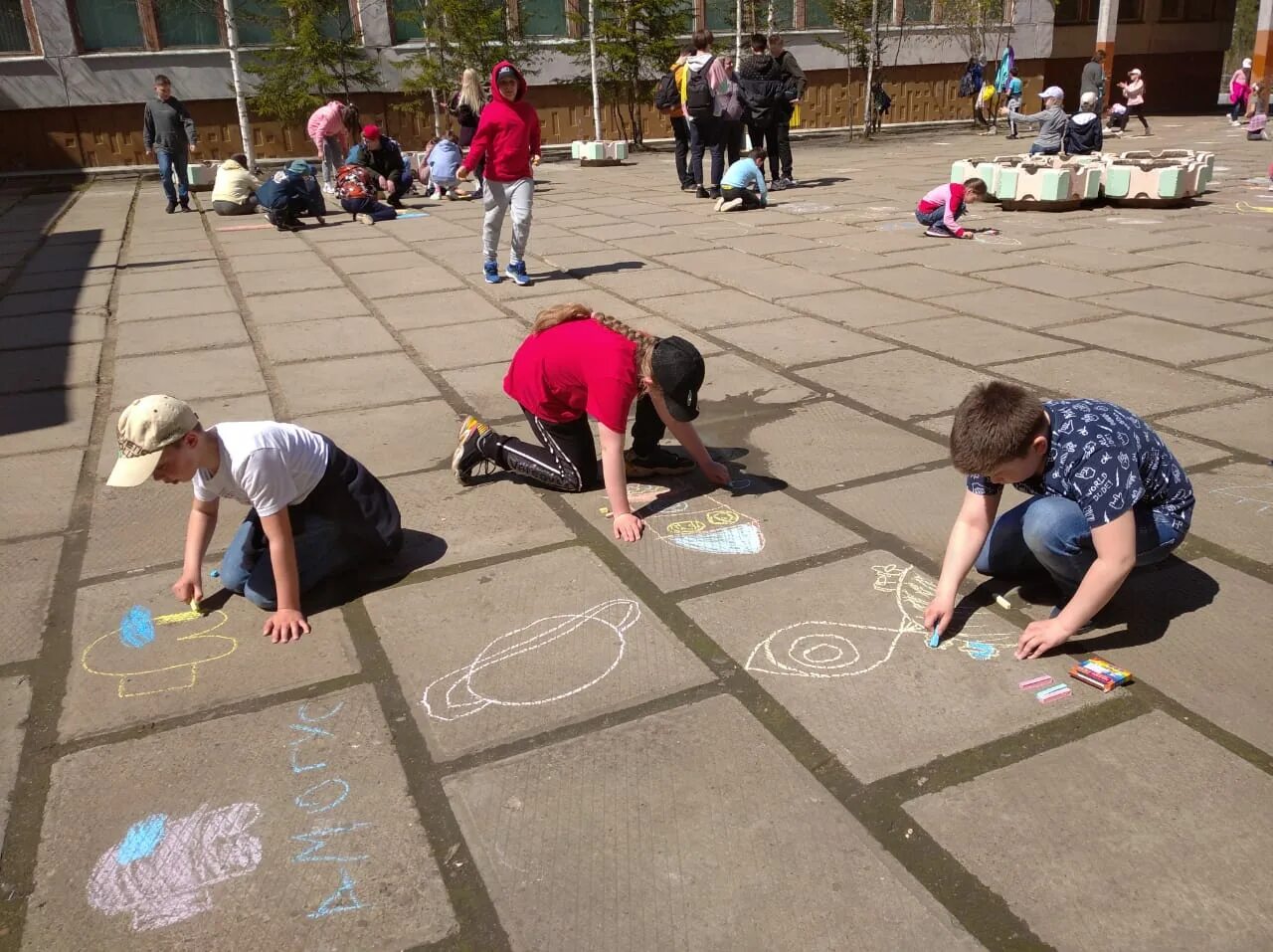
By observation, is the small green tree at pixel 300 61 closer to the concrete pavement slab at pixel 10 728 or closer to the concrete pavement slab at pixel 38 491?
the concrete pavement slab at pixel 38 491

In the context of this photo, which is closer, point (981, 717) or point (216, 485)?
point (981, 717)

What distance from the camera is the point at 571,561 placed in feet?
11.1

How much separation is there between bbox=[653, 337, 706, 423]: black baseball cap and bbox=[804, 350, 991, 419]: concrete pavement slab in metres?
1.52

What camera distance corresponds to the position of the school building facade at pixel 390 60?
60.5 ft

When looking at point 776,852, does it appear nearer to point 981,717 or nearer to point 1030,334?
point 981,717

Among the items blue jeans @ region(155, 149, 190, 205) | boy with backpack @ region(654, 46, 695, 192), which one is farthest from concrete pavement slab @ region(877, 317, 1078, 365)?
blue jeans @ region(155, 149, 190, 205)

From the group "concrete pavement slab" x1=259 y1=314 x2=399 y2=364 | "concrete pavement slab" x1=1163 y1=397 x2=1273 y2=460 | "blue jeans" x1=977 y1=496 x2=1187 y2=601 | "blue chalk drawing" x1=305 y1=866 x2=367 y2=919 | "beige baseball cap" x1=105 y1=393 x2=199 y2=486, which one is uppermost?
"beige baseball cap" x1=105 y1=393 x2=199 y2=486

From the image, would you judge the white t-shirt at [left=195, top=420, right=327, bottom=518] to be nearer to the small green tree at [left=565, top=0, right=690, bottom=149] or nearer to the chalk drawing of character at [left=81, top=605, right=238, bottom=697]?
the chalk drawing of character at [left=81, top=605, right=238, bottom=697]

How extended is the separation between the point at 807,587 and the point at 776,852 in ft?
3.80

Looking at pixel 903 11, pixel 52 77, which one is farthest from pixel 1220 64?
pixel 52 77

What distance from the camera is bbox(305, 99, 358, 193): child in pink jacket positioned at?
1385cm

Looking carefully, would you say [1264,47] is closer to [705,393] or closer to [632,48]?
[632,48]

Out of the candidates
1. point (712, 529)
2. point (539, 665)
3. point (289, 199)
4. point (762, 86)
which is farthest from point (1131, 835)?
point (762, 86)

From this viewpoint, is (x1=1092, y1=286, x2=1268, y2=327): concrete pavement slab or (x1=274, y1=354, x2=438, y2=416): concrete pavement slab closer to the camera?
(x1=274, y1=354, x2=438, y2=416): concrete pavement slab
